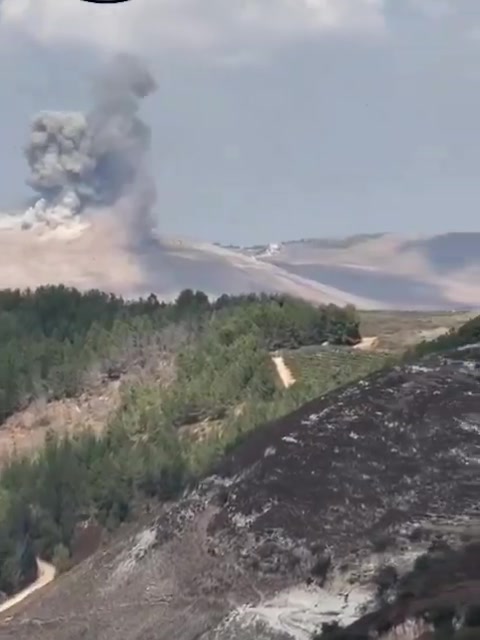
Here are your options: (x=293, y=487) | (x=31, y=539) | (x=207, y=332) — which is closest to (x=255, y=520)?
(x=293, y=487)

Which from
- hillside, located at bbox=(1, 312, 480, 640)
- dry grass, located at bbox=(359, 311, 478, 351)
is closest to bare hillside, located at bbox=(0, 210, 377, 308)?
dry grass, located at bbox=(359, 311, 478, 351)

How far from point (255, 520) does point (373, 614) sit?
93 cm

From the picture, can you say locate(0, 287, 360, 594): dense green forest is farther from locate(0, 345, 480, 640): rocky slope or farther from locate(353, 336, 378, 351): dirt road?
locate(0, 345, 480, 640): rocky slope

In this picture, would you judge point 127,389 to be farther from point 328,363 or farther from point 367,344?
point 367,344

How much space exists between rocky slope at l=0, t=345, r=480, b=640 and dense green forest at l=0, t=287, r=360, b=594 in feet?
66.4

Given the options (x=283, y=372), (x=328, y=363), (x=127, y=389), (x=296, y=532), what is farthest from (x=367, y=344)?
(x=296, y=532)

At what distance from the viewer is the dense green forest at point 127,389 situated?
46.0 meters

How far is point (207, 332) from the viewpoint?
79250mm

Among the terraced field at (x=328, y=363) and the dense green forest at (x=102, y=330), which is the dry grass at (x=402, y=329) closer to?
the dense green forest at (x=102, y=330)

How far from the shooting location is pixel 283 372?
231 feet

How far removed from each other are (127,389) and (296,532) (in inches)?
2592

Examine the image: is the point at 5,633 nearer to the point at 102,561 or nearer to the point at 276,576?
the point at 102,561

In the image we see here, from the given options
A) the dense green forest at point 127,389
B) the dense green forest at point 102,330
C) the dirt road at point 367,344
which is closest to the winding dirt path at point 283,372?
the dense green forest at point 127,389

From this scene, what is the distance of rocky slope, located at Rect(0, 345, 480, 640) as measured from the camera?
311 inches
